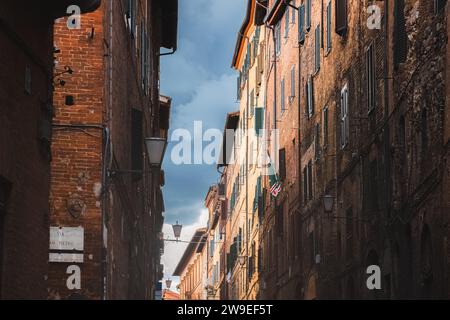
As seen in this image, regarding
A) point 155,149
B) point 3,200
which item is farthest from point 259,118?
point 3,200

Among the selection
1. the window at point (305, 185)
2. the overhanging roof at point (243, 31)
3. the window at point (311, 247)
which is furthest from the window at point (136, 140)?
the overhanging roof at point (243, 31)

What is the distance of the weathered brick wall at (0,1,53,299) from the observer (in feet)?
38.4

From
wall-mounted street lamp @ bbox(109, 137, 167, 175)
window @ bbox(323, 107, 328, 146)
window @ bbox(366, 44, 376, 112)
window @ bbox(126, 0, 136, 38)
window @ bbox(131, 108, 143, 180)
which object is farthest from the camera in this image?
window @ bbox(323, 107, 328, 146)

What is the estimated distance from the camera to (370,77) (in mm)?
A: 25594

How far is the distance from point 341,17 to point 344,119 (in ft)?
8.80

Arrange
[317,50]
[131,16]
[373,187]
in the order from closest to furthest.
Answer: [373,187]
[131,16]
[317,50]

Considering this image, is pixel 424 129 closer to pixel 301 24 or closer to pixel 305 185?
pixel 305 185

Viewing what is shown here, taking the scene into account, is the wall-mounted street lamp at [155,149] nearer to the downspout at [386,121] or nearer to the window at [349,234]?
the downspout at [386,121]

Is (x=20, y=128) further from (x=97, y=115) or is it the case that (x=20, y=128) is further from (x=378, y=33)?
(x=378, y=33)

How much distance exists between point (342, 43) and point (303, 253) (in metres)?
8.39

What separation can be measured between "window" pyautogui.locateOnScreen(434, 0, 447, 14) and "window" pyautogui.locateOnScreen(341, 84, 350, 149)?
8575 mm

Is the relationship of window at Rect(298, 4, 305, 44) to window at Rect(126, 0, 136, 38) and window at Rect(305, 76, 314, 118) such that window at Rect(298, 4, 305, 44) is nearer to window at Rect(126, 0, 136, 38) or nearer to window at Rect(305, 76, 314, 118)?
window at Rect(305, 76, 314, 118)

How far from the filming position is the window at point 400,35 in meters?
22.3

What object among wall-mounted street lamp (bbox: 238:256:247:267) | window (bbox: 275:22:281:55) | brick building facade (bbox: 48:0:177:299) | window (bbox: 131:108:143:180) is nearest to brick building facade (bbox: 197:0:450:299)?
window (bbox: 275:22:281:55)
